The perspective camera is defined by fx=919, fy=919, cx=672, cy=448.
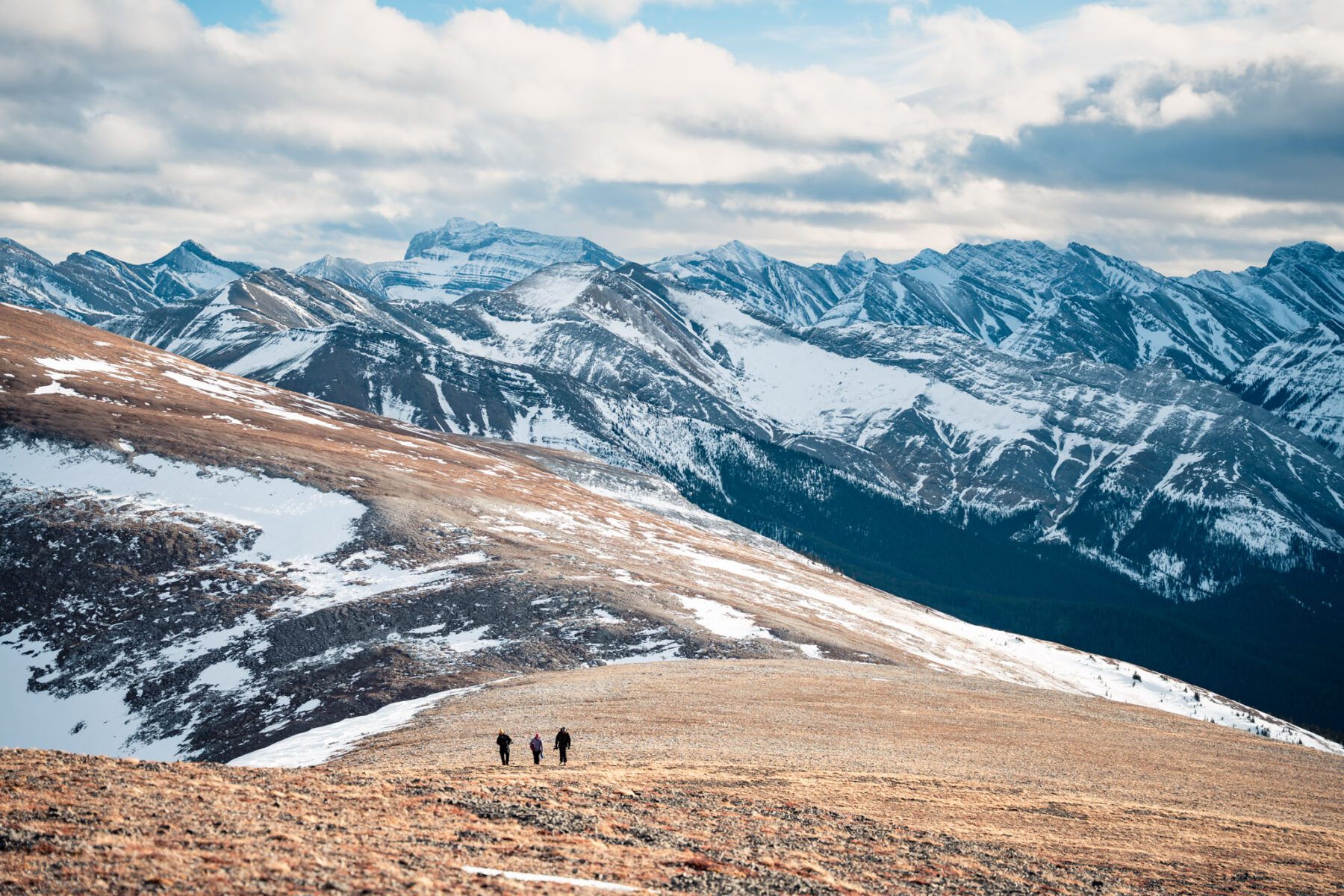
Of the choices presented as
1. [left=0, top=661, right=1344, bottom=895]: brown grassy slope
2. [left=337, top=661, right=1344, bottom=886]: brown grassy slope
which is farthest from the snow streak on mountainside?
[left=0, top=661, right=1344, bottom=895]: brown grassy slope

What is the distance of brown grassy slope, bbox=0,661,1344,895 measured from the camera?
23484mm

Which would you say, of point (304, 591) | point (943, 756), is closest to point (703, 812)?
point (943, 756)

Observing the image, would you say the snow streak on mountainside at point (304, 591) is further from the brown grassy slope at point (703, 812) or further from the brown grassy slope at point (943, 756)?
the brown grassy slope at point (703, 812)

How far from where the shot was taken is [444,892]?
21.6m

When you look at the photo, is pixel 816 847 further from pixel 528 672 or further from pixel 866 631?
pixel 866 631

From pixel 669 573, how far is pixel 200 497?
54.8 meters

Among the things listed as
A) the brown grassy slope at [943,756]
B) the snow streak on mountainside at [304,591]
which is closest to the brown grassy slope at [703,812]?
the brown grassy slope at [943,756]

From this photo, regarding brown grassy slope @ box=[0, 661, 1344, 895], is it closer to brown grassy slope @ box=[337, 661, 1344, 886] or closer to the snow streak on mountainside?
brown grassy slope @ box=[337, 661, 1344, 886]

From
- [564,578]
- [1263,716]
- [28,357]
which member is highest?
[28,357]

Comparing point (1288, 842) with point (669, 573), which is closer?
point (1288, 842)

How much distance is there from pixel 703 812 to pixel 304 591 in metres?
67.6

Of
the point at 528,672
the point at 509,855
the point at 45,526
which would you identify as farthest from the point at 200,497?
the point at 509,855

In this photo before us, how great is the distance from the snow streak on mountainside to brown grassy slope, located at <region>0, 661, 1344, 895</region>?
2204cm

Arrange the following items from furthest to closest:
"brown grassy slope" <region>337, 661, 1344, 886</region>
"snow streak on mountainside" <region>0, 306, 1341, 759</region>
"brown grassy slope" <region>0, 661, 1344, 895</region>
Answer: "snow streak on mountainside" <region>0, 306, 1341, 759</region> → "brown grassy slope" <region>337, 661, 1344, 886</region> → "brown grassy slope" <region>0, 661, 1344, 895</region>
